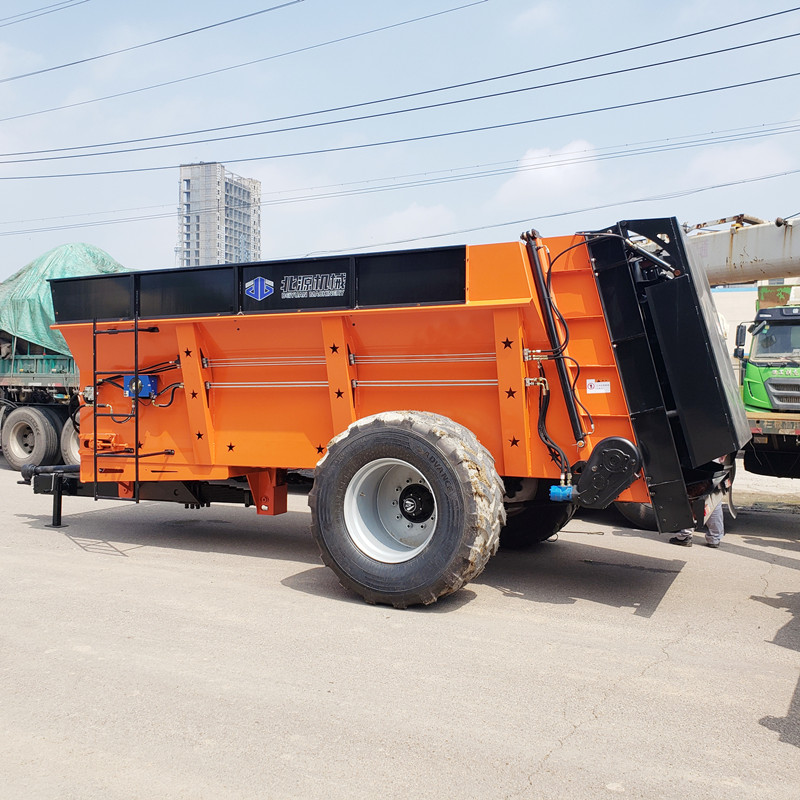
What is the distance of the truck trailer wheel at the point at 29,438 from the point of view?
14.5 m

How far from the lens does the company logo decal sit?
6242mm

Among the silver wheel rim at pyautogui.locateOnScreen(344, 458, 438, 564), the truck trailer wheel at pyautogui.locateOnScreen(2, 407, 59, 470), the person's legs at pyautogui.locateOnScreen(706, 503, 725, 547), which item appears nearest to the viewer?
the silver wheel rim at pyautogui.locateOnScreen(344, 458, 438, 564)

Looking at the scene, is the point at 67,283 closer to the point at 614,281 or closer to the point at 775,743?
the point at 614,281

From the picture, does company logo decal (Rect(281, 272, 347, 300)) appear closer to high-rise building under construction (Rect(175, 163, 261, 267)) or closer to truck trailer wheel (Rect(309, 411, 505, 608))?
truck trailer wheel (Rect(309, 411, 505, 608))

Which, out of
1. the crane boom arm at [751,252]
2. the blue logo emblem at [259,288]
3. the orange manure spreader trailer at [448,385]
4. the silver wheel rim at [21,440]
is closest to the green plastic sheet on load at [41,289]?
the silver wheel rim at [21,440]

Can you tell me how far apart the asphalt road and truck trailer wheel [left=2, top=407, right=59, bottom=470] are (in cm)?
787

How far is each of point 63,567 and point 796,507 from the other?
1000 cm

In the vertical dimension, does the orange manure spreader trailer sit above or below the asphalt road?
above

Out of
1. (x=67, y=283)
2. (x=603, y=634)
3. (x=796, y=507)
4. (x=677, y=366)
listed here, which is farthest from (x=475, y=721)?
(x=796, y=507)

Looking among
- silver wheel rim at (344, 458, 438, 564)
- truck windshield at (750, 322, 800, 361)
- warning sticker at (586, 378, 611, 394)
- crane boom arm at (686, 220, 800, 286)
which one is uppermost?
crane boom arm at (686, 220, 800, 286)

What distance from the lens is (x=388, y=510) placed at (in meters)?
6.11

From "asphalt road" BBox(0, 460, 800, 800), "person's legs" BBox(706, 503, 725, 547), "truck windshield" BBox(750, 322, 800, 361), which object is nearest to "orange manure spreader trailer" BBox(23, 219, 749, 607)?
"asphalt road" BBox(0, 460, 800, 800)

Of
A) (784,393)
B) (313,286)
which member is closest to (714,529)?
(784,393)

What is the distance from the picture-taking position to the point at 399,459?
18.6 ft
